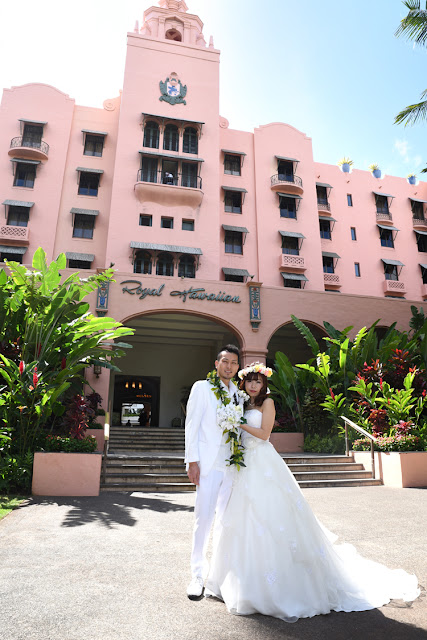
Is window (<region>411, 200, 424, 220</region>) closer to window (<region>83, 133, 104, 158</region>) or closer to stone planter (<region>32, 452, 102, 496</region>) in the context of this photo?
window (<region>83, 133, 104, 158</region>)

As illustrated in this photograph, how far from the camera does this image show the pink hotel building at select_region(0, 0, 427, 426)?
70.2 ft

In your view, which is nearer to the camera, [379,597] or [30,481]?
[379,597]

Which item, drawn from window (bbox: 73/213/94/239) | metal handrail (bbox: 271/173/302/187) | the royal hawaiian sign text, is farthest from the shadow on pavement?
metal handrail (bbox: 271/173/302/187)

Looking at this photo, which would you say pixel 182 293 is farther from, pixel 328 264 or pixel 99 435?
pixel 328 264

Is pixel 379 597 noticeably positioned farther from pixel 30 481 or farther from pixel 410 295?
pixel 410 295

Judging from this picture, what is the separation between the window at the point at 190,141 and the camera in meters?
23.2

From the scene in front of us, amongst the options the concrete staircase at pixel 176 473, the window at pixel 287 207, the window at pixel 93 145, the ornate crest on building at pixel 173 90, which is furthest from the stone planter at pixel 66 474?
the ornate crest on building at pixel 173 90

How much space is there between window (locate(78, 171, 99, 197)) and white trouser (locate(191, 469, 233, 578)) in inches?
862

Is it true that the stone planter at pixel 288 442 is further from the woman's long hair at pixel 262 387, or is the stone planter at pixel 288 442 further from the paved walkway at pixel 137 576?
the woman's long hair at pixel 262 387

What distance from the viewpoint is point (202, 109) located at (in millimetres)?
23688

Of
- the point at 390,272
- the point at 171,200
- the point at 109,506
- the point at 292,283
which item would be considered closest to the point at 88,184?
the point at 171,200

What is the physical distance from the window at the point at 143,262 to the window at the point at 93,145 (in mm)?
6752

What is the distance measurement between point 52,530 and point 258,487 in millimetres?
3254

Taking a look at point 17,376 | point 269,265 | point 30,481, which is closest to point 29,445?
point 30,481
